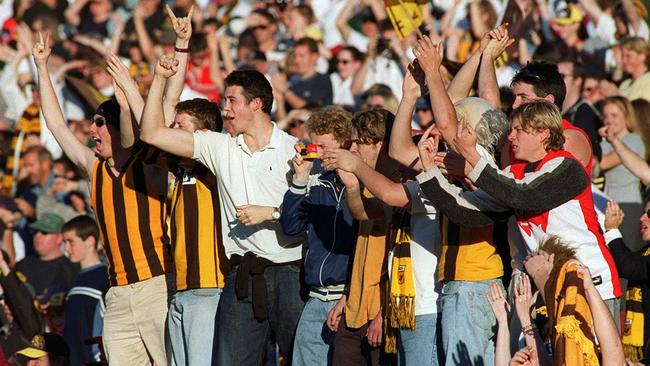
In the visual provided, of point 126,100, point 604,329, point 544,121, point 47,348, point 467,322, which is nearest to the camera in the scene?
point 604,329

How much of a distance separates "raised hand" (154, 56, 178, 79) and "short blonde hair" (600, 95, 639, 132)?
427 cm

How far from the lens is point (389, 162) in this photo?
8.15 m

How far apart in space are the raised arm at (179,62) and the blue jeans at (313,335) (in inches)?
67.7

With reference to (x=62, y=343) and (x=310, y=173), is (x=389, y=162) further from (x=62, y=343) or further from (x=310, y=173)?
(x=62, y=343)

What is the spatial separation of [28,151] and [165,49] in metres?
Answer: 2.21

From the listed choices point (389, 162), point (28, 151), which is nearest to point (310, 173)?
point (389, 162)

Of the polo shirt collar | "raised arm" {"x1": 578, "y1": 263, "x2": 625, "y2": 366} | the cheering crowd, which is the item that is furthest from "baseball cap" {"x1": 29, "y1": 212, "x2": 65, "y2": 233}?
"raised arm" {"x1": 578, "y1": 263, "x2": 625, "y2": 366}

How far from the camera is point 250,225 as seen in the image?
830 cm

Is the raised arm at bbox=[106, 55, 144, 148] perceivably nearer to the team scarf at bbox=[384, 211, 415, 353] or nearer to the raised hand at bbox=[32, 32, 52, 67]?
the raised hand at bbox=[32, 32, 52, 67]

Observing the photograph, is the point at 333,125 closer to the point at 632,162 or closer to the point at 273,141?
the point at 273,141

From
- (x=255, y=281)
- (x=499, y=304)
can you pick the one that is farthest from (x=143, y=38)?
(x=499, y=304)

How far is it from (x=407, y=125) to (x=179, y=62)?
5.37 feet

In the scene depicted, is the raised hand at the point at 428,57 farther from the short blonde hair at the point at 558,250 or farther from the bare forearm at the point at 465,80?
the short blonde hair at the point at 558,250

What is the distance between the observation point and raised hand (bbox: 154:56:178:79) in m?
8.15
